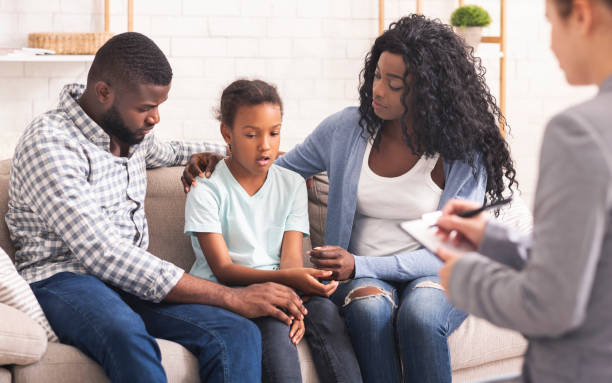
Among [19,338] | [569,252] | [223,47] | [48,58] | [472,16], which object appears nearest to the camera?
[569,252]

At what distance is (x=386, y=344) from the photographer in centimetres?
177

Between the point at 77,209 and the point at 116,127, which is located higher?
the point at 116,127

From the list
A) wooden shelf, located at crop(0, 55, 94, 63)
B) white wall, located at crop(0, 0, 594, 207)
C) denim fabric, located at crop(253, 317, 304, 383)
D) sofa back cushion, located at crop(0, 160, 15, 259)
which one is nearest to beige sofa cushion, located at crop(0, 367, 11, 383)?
sofa back cushion, located at crop(0, 160, 15, 259)

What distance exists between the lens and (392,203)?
2002mm

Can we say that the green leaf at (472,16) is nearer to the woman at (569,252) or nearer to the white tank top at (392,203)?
the white tank top at (392,203)

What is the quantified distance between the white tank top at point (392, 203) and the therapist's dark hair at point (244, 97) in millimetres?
360

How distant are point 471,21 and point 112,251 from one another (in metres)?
2.38

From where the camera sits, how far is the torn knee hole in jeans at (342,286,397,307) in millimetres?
1835

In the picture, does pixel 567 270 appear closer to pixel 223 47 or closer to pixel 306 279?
pixel 306 279

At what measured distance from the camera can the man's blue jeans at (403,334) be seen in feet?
5.65

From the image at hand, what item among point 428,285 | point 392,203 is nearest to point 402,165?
point 392,203

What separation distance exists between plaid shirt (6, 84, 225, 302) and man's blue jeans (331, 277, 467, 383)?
48 cm

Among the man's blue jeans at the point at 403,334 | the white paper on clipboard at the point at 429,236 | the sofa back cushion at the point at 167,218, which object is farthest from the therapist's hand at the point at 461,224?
the sofa back cushion at the point at 167,218

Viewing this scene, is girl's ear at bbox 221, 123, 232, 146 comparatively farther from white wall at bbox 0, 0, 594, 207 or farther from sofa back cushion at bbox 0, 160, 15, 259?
white wall at bbox 0, 0, 594, 207
